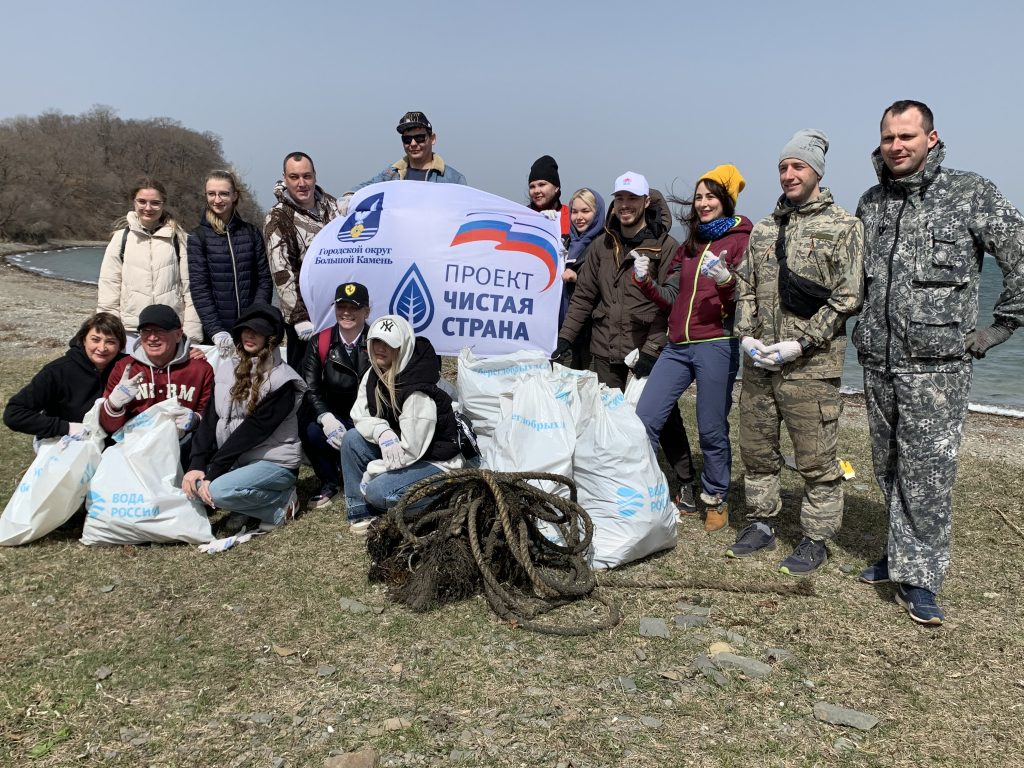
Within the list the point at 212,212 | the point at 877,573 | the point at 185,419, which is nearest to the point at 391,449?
the point at 185,419

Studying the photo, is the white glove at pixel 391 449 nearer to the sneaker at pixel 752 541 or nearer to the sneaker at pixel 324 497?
the sneaker at pixel 324 497

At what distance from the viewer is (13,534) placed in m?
3.73

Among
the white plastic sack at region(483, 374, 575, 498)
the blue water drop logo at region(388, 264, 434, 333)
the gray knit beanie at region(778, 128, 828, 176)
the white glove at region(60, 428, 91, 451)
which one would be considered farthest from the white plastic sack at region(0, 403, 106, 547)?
the gray knit beanie at region(778, 128, 828, 176)

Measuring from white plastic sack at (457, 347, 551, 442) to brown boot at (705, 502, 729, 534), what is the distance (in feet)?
4.27

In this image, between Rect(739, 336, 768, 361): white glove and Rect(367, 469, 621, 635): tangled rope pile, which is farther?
Rect(739, 336, 768, 361): white glove

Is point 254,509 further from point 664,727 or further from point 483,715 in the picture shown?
point 664,727

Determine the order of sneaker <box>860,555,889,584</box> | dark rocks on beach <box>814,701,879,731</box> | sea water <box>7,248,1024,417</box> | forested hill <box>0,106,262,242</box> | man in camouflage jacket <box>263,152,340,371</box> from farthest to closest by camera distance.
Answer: forested hill <box>0,106,262,242</box> < sea water <box>7,248,1024,417</box> < man in camouflage jacket <box>263,152,340,371</box> < sneaker <box>860,555,889,584</box> < dark rocks on beach <box>814,701,879,731</box>

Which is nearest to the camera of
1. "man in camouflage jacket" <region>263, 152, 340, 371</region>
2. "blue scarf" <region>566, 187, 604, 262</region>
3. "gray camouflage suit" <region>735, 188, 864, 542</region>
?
"gray camouflage suit" <region>735, 188, 864, 542</region>

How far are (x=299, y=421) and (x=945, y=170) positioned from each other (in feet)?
12.1

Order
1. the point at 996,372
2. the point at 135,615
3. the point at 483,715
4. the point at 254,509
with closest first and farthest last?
the point at 483,715 < the point at 135,615 < the point at 254,509 < the point at 996,372

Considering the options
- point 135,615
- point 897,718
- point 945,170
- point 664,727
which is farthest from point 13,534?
point 945,170

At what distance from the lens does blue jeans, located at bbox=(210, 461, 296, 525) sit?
13.0 ft

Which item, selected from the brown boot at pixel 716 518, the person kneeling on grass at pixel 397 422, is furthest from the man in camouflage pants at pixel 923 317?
the person kneeling on grass at pixel 397 422

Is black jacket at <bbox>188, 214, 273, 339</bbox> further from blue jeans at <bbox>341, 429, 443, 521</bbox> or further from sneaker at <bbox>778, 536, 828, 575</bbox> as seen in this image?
sneaker at <bbox>778, 536, 828, 575</bbox>
